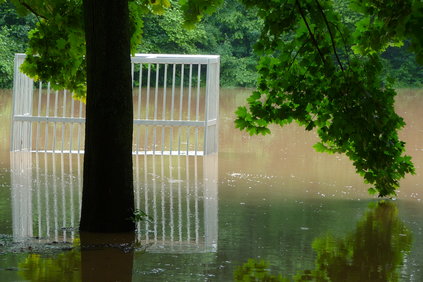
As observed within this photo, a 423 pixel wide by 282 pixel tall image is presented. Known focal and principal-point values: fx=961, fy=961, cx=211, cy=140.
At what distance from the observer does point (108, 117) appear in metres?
9.84

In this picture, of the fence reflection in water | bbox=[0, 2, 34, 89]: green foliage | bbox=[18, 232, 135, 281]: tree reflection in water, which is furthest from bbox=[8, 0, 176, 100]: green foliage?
bbox=[0, 2, 34, 89]: green foliage

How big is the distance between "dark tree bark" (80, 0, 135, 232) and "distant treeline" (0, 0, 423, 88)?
3236 cm

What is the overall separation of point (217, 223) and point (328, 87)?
2.04m

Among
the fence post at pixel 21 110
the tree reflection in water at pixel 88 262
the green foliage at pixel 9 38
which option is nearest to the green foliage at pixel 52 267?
the tree reflection in water at pixel 88 262

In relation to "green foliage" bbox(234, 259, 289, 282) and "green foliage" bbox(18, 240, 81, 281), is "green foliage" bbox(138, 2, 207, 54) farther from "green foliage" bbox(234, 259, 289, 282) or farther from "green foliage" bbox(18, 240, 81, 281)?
"green foliage" bbox(234, 259, 289, 282)

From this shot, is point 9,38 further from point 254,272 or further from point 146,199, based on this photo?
point 254,272

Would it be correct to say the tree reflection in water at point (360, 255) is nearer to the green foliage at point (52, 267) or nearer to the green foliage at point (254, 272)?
the green foliage at point (254, 272)

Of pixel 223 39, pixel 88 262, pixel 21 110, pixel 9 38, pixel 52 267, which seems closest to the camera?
pixel 52 267

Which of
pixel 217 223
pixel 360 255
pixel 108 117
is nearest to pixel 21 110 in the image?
pixel 217 223

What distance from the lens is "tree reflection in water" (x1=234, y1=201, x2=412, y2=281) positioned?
8.27m

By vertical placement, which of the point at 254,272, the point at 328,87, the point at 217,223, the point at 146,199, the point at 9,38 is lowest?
the point at 254,272

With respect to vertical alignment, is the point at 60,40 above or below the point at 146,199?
above

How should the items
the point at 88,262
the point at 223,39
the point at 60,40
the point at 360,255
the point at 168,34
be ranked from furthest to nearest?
the point at 223,39, the point at 168,34, the point at 60,40, the point at 360,255, the point at 88,262

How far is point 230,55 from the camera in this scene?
154ft
